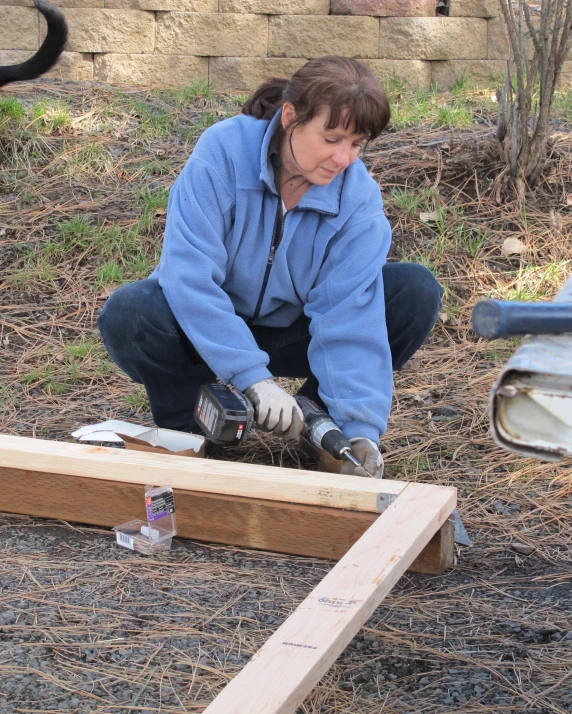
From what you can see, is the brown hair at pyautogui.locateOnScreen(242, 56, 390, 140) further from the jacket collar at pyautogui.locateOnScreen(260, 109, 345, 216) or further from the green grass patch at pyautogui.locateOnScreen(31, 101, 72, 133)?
the green grass patch at pyautogui.locateOnScreen(31, 101, 72, 133)

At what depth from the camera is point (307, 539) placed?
7.05 feet

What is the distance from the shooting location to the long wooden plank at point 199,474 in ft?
6.84

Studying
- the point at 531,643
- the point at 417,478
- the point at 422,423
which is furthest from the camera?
the point at 422,423

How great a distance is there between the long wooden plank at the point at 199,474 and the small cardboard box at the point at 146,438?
160mm

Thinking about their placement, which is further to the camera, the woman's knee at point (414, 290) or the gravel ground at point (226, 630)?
the woman's knee at point (414, 290)

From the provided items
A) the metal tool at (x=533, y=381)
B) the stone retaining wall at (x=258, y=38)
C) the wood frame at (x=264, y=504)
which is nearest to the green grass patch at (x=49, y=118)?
the stone retaining wall at (x=258, y=38)

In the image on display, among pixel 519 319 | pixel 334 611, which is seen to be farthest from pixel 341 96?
pixel 519 319

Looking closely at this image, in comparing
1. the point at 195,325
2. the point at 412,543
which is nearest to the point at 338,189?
the point at 195,325

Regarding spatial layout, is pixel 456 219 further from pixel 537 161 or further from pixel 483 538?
pixel 483 538

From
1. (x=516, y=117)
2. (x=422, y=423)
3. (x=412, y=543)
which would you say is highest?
(x=516, y=117)

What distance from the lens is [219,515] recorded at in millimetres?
2193

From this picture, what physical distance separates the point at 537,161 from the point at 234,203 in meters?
2.24

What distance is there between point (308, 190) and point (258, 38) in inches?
126

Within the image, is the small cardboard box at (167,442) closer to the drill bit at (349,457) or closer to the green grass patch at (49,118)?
the drill bit at (349,457)
